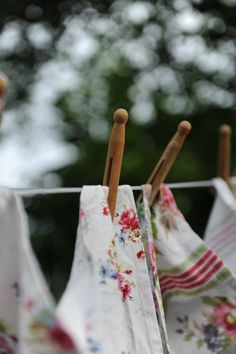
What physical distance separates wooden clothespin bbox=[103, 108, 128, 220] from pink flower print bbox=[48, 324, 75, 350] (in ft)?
0.76

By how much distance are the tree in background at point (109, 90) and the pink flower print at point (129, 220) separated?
143cm

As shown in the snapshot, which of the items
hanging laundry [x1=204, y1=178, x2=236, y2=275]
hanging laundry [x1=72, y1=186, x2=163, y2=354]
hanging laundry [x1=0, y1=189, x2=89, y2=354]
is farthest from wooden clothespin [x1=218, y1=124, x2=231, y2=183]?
hanging laundry [x1=0, y1=189, x2=89, y2=354]

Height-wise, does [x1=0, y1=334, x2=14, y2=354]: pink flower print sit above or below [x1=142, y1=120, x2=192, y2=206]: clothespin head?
below

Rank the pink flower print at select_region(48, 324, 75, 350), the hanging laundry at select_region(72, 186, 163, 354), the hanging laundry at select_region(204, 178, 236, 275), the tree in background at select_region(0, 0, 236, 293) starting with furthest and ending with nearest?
1. the tree in background at select_region(0, 0, 236, 293)
2. the hanging laundry at select_region(204, 178, 236, 275)
3. the hanging laundry at select_region(72, 186, 163, 354)
4. the pink flower print at select_region(48, 324, 75, 350)

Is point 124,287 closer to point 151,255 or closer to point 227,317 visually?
point 151,255

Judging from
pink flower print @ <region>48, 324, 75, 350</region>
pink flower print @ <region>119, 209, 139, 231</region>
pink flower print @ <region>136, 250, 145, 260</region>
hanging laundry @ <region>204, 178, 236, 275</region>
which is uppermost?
pink flower print @ <region>119, 209, 139, 231</region>

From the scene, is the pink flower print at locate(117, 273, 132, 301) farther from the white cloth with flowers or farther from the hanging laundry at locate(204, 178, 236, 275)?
the hanging laundry at locate(204, 178, 236, 275)

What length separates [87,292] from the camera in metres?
0.69

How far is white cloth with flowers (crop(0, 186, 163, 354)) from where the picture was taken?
2.08 feet

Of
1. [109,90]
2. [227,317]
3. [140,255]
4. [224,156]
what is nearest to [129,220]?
[140,255]

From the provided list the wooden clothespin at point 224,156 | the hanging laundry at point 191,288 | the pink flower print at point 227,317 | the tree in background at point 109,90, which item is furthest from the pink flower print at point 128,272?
the tree in background at point 109,90

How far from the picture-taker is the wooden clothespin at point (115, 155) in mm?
793

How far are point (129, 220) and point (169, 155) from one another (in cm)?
13

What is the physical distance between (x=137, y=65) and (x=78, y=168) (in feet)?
1.70
